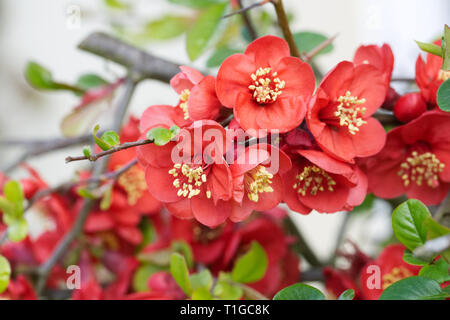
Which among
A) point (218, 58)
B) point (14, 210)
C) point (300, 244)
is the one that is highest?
point (218, 58)

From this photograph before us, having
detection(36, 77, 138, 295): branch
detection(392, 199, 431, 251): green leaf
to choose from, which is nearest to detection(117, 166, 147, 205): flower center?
detection(36, 77, 138, 295): branch

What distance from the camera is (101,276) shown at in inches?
20.6

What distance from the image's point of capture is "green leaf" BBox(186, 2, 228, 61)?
0.39 metres

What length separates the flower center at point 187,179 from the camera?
0.27 m

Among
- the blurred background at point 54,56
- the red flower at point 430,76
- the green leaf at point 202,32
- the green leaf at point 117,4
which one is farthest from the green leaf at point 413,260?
the blurred background at point 54,56

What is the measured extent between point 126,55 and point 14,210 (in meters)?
0.16

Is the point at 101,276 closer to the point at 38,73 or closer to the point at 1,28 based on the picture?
the point at 38,73

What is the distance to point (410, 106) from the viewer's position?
31 centimetres

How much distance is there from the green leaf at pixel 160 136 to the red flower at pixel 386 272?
172mm

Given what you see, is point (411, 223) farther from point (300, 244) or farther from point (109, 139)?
point (300, 244)

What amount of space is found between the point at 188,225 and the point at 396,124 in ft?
0.71

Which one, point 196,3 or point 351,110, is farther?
point 196,3

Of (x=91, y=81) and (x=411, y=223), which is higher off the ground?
(x=91, y=81)

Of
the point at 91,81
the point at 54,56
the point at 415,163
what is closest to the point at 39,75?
the point at 91,81
